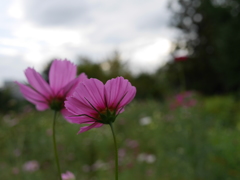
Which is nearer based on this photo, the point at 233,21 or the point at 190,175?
the point at 190,175

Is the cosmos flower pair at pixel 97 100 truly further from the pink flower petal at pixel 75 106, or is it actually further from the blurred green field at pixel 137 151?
the blurred green field at pixel 137 151

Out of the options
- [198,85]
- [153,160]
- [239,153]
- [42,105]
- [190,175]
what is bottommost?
[198,85]

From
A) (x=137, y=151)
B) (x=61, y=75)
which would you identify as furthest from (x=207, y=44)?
(x=61, y=75)

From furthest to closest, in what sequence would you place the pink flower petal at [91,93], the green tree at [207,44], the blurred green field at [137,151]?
the green tree at [207,44] → the blurred green field at [137,151] → the pink flower petal at [91,93]

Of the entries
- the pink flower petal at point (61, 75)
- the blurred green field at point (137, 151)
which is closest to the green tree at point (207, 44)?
the blurred green field at point (137, 151)

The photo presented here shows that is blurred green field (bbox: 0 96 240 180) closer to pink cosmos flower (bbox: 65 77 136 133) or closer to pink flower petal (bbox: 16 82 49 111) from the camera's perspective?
pink flower petal (bbox: 16 82 49 111)

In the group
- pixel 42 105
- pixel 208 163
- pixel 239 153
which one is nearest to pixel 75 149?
pixel 208 163

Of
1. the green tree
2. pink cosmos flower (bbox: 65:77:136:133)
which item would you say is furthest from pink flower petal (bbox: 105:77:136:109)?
the green tree

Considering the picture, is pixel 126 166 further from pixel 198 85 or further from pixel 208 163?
pixel 198 85

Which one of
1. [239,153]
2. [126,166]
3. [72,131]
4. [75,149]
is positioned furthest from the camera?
[72,131]
